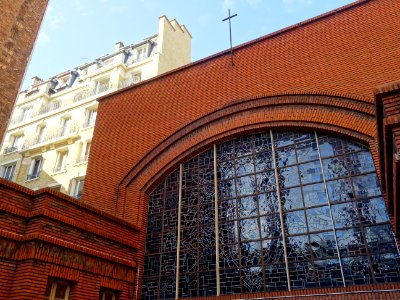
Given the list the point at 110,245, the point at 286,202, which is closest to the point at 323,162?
the point at 286,202

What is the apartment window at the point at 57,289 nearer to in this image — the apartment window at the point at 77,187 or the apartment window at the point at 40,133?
the apartment window at the point at 77,187

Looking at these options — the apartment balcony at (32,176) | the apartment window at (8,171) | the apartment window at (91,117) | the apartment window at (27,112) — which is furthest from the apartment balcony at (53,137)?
the apartment window at (27,112)

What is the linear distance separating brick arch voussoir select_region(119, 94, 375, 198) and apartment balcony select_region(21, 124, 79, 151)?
1210 centimetres

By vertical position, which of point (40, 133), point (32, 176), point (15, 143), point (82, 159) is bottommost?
point (32, 176)

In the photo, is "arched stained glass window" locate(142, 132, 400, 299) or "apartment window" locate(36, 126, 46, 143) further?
"apartment window" locate(36, 126, 46, 143)

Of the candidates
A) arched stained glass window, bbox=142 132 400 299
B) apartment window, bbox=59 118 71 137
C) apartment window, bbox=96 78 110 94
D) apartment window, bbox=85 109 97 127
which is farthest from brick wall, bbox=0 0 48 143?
apartment window, bbox=96 78 110 94

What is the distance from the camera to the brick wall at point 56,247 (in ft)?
22.5

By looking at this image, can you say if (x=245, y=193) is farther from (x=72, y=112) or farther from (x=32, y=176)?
(x=72, y=112)

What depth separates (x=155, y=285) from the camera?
356 inches

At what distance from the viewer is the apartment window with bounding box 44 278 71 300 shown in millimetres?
7285

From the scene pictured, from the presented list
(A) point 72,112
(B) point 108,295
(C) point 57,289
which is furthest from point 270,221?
(A) point 72,112

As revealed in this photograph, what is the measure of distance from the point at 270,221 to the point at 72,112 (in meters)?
18.1

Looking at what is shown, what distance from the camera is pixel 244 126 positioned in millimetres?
9711

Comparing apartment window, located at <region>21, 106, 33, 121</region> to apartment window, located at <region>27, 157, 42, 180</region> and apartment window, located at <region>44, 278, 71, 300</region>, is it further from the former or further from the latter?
apartment window, located at <region>44, 278, 71, 300</region>
